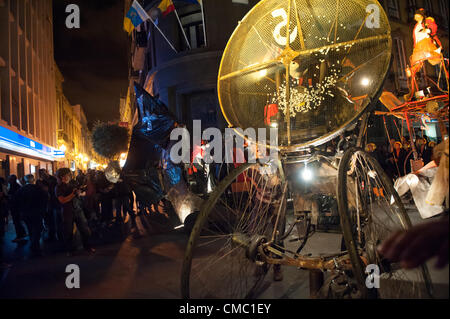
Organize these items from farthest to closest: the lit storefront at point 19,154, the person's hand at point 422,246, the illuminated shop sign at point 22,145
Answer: the lit storefront at point 19,154, the illuminated shop sign at point 22,145, the person's hand at point 422,246

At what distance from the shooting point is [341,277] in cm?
261

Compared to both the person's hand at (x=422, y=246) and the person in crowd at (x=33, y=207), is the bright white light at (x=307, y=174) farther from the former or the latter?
the person in crowd at (x=33, y=207)

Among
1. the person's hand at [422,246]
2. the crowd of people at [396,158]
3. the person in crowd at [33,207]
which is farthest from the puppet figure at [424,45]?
the person in crowd at [33,207]

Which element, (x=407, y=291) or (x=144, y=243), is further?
(x=144, y=243)

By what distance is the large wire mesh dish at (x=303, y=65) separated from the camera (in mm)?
2868

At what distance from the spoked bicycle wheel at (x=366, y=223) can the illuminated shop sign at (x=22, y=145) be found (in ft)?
51.0

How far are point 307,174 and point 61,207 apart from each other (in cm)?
571

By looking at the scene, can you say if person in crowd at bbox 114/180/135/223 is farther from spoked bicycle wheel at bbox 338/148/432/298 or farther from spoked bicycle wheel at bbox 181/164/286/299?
spoked bicycle wheel at bbox 338/148/432/298

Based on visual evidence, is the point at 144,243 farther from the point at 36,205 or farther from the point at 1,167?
the point at 1,167

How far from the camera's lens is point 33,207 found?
6766mm

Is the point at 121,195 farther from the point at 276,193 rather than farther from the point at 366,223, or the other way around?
the point at 366,223

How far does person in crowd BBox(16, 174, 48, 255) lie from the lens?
6.66 m
